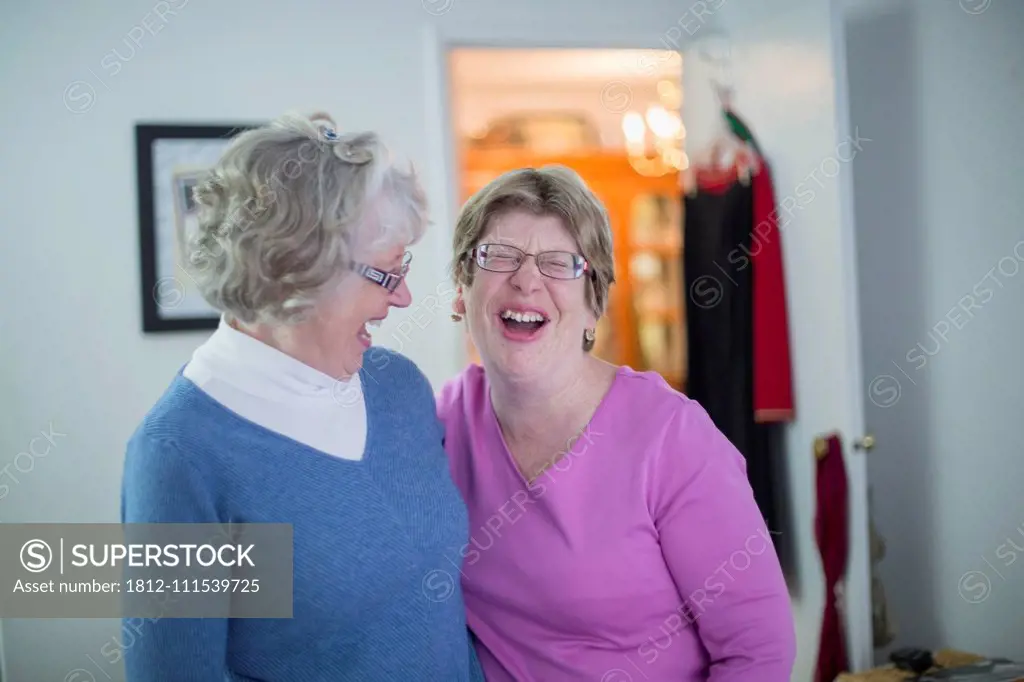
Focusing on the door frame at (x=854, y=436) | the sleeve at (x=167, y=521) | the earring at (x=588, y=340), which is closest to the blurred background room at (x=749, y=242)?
the door frame at (x=854, y=436)

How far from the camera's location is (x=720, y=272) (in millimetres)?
2730

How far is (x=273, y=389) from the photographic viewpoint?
1159mm

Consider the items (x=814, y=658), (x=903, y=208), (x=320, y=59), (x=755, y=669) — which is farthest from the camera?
(x=320, y=59)

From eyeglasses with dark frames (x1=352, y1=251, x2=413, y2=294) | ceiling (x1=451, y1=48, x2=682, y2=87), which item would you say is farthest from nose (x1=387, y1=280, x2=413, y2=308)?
ceiling (x1=451, y1=48, x2=682, y2=87)

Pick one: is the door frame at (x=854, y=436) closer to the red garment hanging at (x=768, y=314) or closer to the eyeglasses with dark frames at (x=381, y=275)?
the red garment hanging at (x=768, y=314)

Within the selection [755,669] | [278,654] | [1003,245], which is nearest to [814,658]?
[1003,245]

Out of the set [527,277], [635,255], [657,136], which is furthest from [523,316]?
[635,255]

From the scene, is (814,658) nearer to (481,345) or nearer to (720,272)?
(720,272)

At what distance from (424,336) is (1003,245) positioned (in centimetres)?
170

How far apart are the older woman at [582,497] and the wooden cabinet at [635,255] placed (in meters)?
3.52

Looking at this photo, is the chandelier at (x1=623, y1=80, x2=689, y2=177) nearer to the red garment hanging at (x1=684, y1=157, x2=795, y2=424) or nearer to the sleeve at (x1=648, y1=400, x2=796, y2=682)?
the red garment hanging at (x1=684, y1=157, x2=795, y2=424)

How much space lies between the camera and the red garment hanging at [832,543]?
2.34 meters

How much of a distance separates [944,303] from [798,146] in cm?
63

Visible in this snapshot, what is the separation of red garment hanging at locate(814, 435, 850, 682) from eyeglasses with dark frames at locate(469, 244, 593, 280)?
1.32 m
